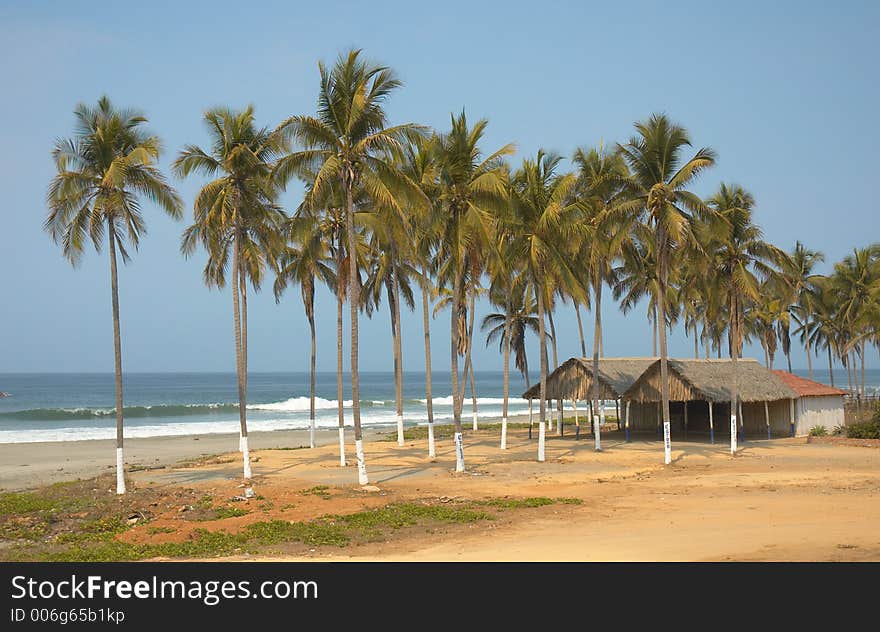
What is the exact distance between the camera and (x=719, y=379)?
32688mm

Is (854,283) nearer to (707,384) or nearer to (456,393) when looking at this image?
(707,384)

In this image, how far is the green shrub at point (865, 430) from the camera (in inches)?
1251

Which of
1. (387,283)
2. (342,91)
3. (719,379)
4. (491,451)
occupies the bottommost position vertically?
(491,451)

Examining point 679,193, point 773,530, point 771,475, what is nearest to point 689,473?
point 771,475

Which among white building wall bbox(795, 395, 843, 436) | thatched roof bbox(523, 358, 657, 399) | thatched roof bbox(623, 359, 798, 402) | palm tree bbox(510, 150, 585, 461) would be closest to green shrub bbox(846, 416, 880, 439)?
white building wall bbox(795, 395, 843, 436)

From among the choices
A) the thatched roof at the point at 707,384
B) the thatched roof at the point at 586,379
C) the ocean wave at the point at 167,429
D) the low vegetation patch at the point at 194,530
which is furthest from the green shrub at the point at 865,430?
the ocean wave at the point at 167,429

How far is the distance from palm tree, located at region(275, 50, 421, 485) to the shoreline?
12.4 m

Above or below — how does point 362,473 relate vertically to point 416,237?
below

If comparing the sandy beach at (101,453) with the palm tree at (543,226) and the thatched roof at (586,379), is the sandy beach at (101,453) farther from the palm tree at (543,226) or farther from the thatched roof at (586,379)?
the palm tree at (543,226)

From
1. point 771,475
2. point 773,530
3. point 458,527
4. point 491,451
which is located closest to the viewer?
point 773,530

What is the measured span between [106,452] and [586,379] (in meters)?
22.0

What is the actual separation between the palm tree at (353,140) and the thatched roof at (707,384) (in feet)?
52.8
